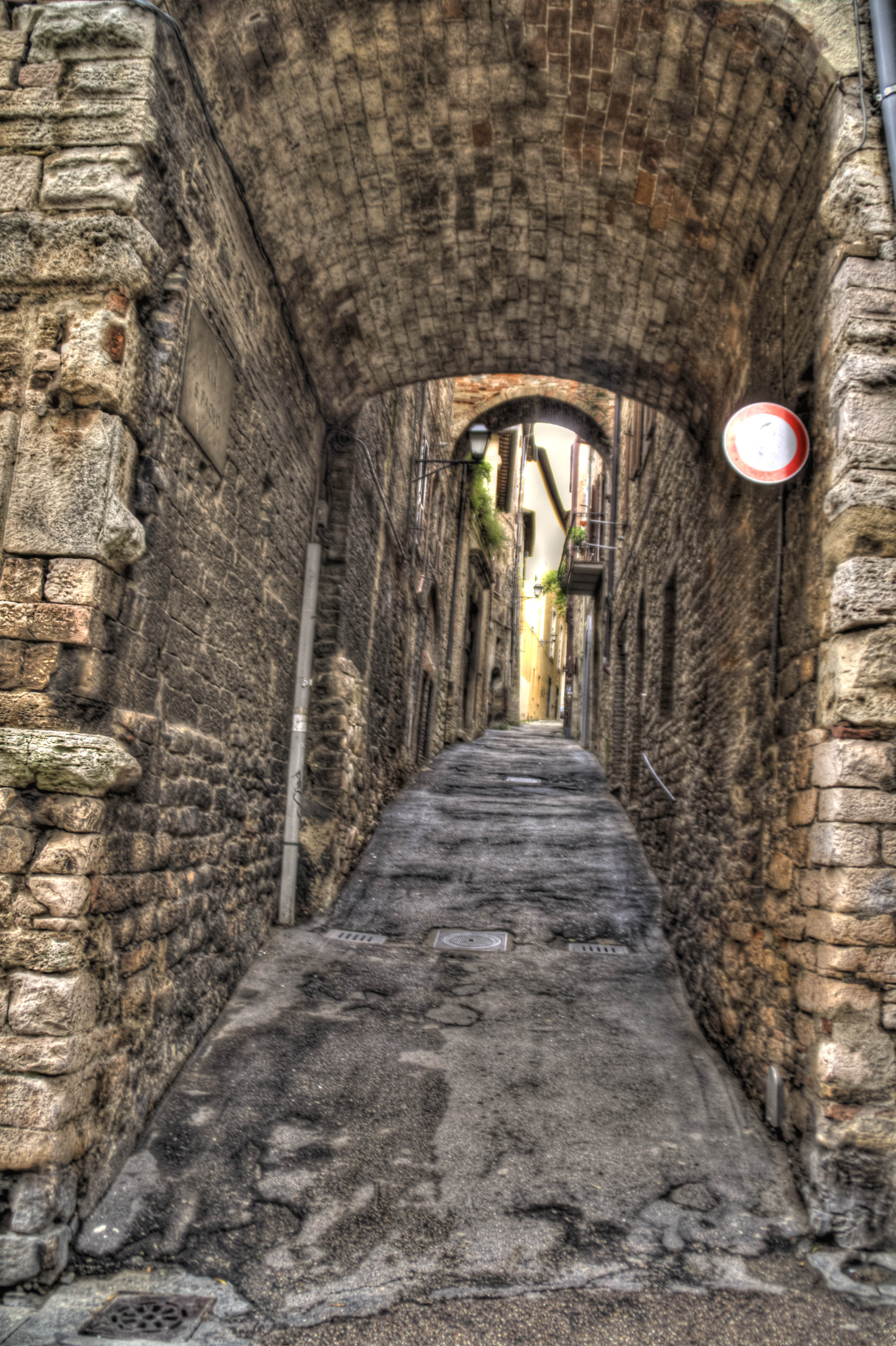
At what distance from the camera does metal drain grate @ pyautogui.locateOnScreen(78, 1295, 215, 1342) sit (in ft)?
8.51

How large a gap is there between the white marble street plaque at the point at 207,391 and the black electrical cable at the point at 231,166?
33.3 inches

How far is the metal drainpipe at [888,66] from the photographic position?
338cm

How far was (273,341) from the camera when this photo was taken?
527 centimetres

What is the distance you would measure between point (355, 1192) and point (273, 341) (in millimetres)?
4467

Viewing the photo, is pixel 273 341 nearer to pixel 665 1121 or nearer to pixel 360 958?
pixel 360 958

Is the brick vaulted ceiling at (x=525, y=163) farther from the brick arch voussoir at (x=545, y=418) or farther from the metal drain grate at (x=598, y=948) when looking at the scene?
the brick arch voussoir at (x=545, y=418)

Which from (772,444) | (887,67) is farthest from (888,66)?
(772,444)

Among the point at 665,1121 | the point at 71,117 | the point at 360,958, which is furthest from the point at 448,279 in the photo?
the point at 665,1121

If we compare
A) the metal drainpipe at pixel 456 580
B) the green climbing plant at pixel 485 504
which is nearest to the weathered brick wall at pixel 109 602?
the metal drainpipe at pixel 456 580

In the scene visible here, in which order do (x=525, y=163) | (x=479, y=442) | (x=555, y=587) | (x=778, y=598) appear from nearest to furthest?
(x=778, y=598)
(x=525, y=163)
(x=479, y=442)
(x=555, y=587)

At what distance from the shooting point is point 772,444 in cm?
377

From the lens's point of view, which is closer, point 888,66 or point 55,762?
point 55,762

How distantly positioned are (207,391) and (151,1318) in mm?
3600

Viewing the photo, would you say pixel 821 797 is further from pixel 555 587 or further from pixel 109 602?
pixel 555 587
